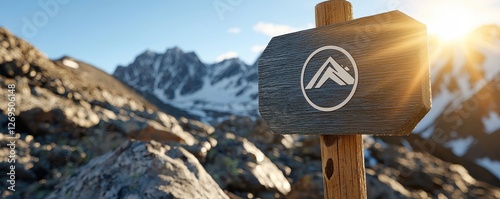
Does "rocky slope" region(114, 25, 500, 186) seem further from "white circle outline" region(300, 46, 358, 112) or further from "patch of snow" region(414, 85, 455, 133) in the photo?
"white circle outline" region(300, 46, 358, 112)

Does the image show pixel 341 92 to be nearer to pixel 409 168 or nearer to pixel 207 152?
pixel 207 152

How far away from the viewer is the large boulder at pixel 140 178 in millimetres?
3889

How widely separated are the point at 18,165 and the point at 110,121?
534 cm

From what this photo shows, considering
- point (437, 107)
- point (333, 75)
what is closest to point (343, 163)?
point (333, 75)

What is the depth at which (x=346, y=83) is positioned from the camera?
90.8 inches

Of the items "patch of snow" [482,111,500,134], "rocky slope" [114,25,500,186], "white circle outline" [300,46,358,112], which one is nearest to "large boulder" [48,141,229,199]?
"white circle outline" [300,46,358,112]

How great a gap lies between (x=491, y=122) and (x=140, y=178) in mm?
78566

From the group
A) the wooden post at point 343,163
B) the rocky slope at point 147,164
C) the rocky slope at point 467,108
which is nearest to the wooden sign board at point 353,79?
the wooden post at point 343,163

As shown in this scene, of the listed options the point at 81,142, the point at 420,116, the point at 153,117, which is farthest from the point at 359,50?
the point at 153,117

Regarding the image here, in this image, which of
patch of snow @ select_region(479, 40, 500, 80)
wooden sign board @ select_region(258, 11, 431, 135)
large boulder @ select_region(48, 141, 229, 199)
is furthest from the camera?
patch of snow @ select_region(479, 40, 500, 80)

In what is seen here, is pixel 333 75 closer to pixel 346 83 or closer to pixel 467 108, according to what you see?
pixel 346 83

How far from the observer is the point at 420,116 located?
2.15 meters

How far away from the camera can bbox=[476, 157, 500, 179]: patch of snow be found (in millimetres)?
51312

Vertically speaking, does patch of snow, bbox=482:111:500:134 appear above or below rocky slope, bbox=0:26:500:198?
below
